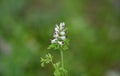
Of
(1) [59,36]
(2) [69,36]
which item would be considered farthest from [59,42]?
(2) [69,36]

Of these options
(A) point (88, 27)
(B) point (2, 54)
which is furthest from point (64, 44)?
(A) point (88, 27)

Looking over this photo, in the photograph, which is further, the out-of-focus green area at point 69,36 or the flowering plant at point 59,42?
the out-of-focus green area at point 69,36

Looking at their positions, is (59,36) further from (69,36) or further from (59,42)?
(69,36)

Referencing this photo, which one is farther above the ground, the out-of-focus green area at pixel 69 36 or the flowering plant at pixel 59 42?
the out-of-focus green area at pixel 69 36

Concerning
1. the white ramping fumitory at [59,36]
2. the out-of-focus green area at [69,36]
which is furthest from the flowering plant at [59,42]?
the out-of-focus green area at [69,36]

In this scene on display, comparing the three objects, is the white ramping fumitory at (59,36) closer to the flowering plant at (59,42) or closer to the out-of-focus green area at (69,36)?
the flowering plant at (59,42)

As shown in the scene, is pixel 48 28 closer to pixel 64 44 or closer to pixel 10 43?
pixel 10 43

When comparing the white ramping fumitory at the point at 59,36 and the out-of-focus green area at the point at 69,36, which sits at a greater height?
the out-of-focus green area at the point at 69,36

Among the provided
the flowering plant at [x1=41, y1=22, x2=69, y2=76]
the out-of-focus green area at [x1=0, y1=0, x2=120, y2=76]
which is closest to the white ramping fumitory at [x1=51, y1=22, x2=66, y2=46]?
the flowering plant at [x1=41, y1=22, x2=69, y2=76]
